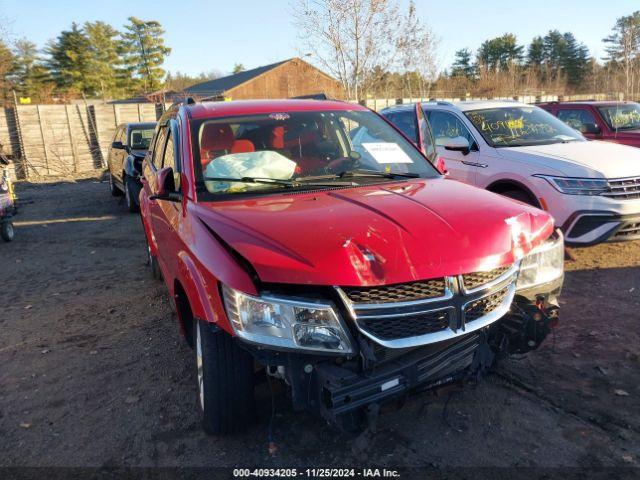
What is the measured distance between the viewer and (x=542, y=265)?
2760 millimetres

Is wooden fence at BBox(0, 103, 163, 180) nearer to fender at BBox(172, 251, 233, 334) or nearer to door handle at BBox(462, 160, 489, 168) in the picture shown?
door handle at BBox(462, 160, 489, 168)

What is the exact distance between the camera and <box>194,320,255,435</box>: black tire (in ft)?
8.13

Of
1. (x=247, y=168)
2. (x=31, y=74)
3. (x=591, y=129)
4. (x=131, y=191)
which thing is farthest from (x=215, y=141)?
(x=31, y=74)

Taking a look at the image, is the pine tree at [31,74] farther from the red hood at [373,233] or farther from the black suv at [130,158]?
the red hood at [373,233]

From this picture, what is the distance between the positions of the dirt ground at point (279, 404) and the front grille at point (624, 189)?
2.73 ft

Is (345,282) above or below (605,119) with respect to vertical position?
below

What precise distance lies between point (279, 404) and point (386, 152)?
1.94 meters

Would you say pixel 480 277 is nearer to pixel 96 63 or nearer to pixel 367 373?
pixel 367 373

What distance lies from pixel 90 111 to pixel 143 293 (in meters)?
14.8

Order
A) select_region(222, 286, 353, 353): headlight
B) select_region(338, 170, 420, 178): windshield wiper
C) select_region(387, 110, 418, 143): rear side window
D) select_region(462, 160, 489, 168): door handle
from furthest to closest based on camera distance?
select_region(387, 110, 418, 143): rear side window
select_region(462, 160, 489, 168): door handle
select_region(338, 170, 420, 178): windshield wiper
select_region(222, 286, 353, 353): headlight

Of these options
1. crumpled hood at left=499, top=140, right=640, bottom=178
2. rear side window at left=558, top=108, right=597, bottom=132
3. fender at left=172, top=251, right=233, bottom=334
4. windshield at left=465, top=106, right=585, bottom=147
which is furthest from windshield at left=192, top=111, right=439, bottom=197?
rear side window at left=558, top=108, right=597, bottom=132

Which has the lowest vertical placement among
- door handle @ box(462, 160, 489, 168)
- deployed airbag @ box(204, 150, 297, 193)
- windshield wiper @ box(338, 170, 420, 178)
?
door handle @ box(462, 160, 489, 168)

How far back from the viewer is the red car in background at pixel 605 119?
850 centimetres

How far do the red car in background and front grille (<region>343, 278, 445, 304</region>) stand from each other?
7702 millimetres
